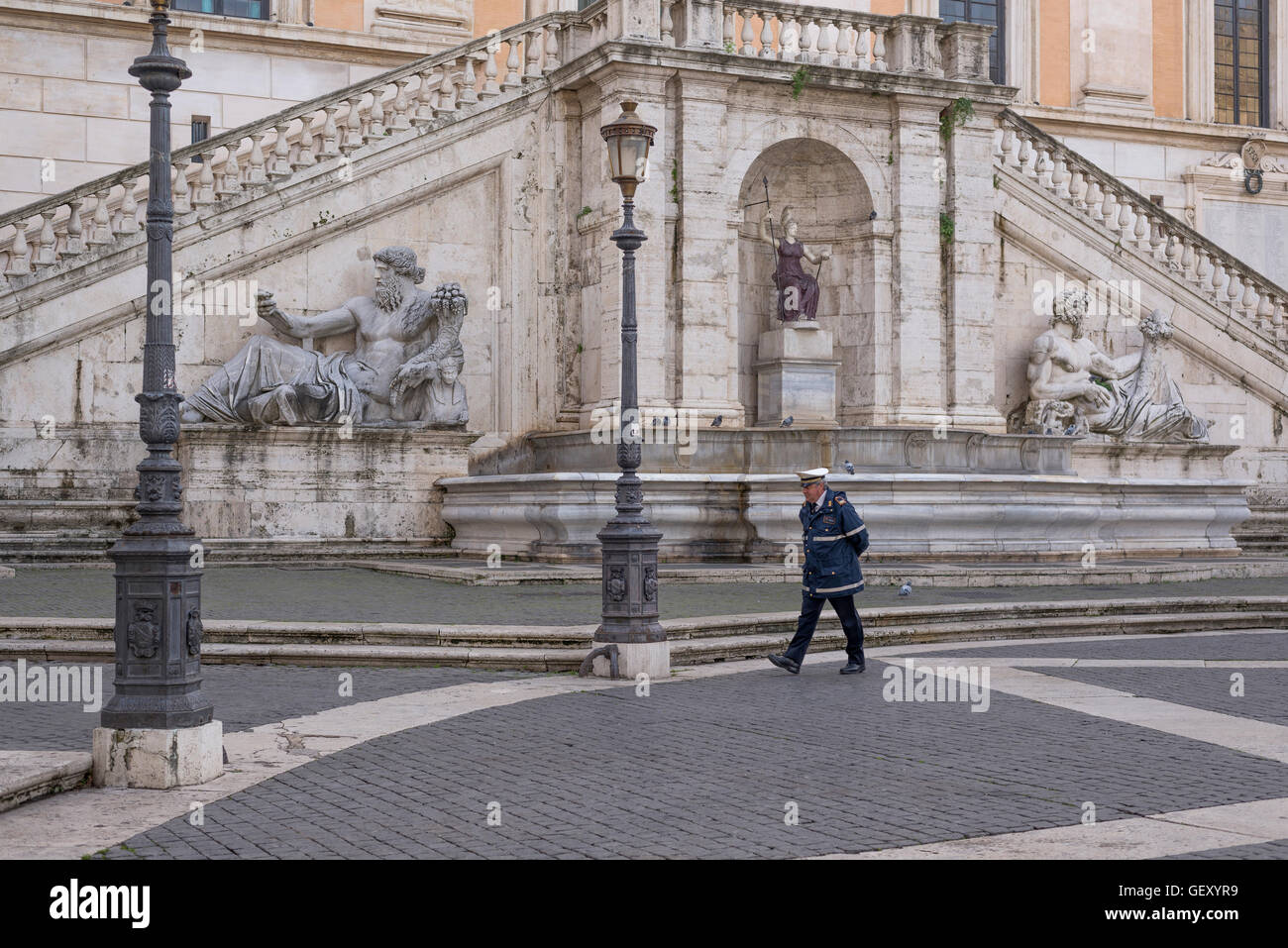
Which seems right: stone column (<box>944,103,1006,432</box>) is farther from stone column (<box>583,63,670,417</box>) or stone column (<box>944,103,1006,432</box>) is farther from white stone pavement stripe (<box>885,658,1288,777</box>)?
white stone pavement stripe (<box>885,658,1288,777</box>)

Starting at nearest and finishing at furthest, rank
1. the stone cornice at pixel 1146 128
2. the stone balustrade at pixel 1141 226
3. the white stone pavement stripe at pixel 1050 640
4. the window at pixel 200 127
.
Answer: the white stone pavement stripe at pixel 1050 640 < the stone balustrade at pixel 1141 226 < the window at pixel 200 127 < the stone cornice at pixel 1146 128

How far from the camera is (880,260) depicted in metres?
23.4

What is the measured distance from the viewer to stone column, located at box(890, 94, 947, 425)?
23219mm

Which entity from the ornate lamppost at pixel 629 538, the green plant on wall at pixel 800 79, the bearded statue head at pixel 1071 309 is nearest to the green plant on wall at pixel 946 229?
the bearded statue head at pixel 1071 309

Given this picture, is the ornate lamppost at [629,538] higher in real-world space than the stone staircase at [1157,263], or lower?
lower

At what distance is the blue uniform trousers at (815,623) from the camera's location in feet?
38.5

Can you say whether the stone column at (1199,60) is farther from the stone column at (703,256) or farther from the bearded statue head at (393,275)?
the bearded statue head at (393,275)

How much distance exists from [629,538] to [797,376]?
37.5 ft

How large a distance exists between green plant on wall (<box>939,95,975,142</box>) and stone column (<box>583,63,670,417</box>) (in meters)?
Result: 4.65

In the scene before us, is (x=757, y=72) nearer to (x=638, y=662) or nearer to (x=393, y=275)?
(x=393, y=275)

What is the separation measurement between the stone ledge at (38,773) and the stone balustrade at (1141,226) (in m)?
20.4

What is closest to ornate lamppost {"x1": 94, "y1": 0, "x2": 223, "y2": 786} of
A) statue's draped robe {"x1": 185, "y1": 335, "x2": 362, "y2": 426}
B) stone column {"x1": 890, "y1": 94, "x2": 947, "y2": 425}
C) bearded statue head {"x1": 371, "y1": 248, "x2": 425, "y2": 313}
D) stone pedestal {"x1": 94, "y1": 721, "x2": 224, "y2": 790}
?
stone pedestal {"x1": 94, "y1": 721, "x2": 224, "y2": 790}

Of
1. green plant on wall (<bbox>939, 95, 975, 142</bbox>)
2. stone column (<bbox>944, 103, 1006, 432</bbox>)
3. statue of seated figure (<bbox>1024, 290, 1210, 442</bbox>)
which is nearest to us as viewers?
stone column (<bbox>944, 103, 1006, 432</bbox>)
